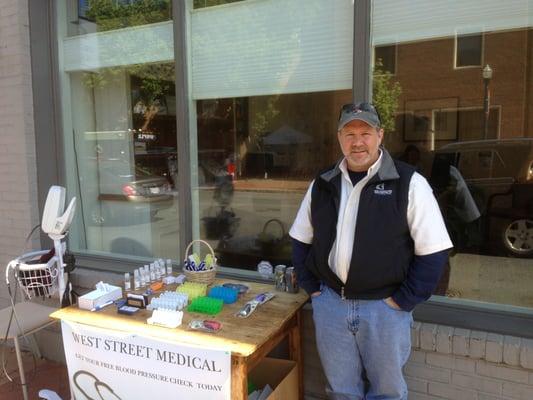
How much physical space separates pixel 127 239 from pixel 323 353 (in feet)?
7.32

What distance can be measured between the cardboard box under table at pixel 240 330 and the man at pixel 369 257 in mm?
246

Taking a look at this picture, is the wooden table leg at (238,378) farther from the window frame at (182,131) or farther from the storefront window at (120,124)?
the storefront window at (120,124)

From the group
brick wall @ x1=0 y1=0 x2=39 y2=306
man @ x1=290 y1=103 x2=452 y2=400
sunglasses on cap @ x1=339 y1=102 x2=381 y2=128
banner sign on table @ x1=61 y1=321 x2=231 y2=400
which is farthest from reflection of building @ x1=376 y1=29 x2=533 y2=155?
brick wall @ x1=0 y1=0 x2=39 y2=306

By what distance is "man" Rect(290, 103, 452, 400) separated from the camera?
5.96 feet

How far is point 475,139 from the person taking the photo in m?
3.71

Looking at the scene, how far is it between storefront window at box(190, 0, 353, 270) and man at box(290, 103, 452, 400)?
2.82 ft

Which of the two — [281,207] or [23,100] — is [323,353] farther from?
[23,100]

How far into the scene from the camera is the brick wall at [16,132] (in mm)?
3418

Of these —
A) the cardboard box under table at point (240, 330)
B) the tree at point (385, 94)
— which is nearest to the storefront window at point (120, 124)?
the cardboard box under table at point (240, 330)

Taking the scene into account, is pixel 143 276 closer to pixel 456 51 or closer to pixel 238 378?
pixel 238 378

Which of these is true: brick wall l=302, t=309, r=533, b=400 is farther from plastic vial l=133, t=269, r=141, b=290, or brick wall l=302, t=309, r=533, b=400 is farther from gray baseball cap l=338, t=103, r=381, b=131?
plastic vial l=133, t=269, r=141, b=290

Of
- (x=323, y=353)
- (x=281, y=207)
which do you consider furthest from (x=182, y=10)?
(x=323, y=353)

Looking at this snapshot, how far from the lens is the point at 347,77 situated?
2631 mm

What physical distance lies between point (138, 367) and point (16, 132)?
2.38m
